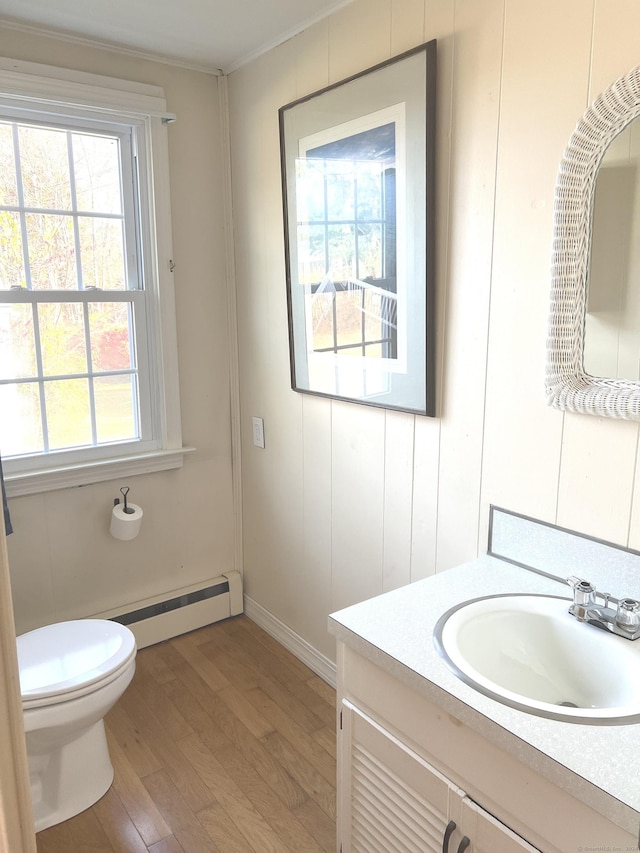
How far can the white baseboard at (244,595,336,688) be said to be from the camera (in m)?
2.40

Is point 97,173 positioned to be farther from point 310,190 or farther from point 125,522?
point 125,522

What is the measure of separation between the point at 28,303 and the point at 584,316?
1.81 metres

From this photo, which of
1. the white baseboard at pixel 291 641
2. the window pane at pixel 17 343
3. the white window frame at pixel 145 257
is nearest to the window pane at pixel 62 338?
the window pane at pixel 17 343

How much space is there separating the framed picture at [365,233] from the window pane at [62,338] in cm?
79

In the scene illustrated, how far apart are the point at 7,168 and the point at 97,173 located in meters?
0.31

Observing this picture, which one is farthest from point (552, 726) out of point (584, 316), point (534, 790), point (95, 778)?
point (95, 778)

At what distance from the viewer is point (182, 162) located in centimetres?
248

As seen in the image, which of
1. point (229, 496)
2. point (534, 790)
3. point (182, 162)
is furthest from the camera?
point (229, 496)

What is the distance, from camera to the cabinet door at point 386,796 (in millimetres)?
1224

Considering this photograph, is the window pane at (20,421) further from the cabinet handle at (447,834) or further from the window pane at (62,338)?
the cabinet handle at (447,834)

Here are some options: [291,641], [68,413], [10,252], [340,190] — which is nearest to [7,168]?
[10,252]

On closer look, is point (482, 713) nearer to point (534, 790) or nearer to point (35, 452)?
point (534, 790)

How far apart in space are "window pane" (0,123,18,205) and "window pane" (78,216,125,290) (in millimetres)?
235

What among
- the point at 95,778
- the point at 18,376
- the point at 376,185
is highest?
the point at 376,185
